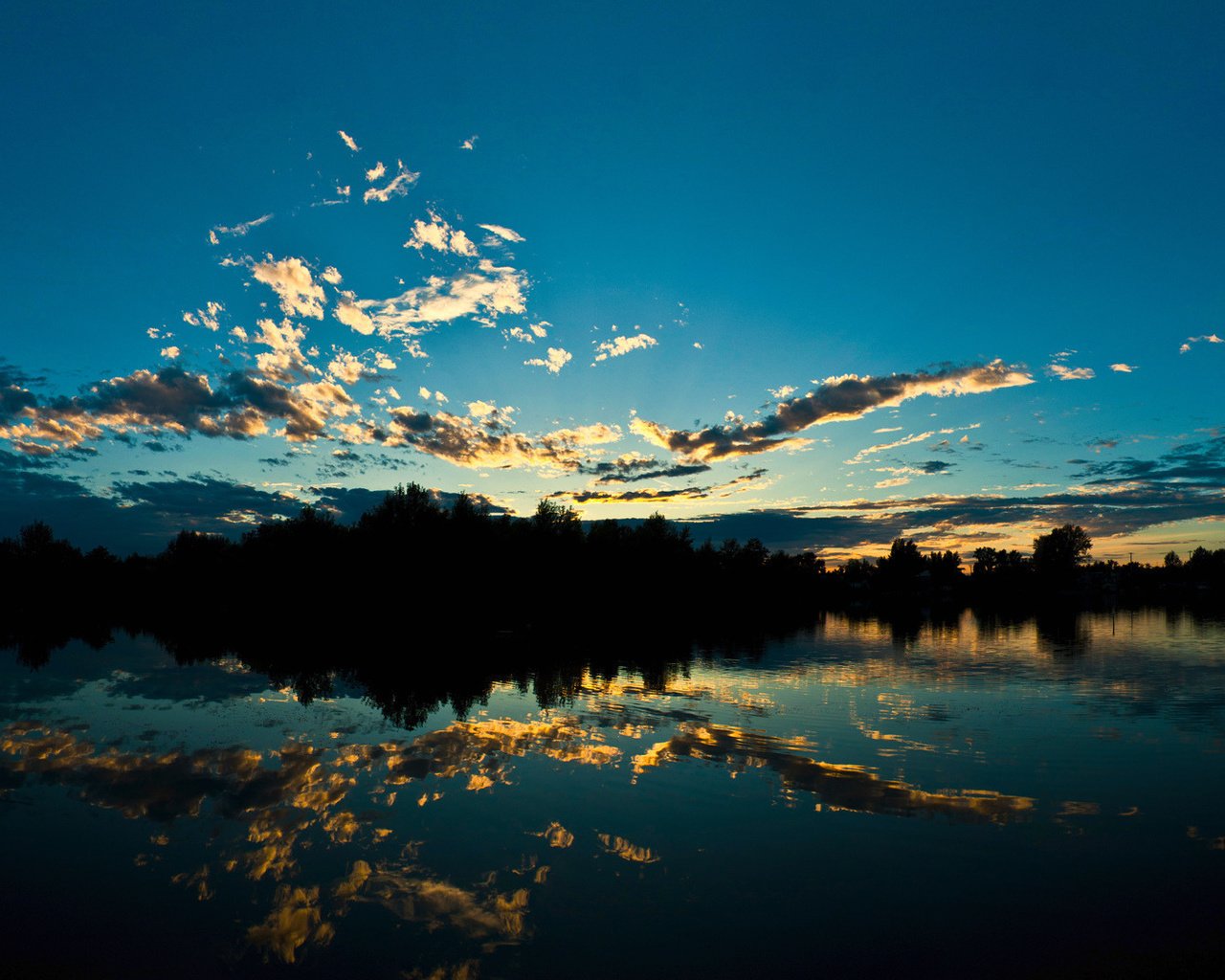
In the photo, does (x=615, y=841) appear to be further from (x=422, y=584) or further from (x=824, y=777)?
(x=422, y=584)

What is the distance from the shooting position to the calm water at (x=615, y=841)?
10328mm

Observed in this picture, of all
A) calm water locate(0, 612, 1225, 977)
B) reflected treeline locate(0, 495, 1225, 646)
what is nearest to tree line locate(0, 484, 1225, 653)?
reflected treeline locate(0, 495, 1225, 646)

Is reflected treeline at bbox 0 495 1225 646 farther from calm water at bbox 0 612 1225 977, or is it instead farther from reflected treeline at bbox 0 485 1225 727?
calm water at bbox 0 612 1225 977

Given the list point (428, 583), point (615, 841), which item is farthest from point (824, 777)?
point (428, 583)

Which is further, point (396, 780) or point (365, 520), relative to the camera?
point (365, 520)

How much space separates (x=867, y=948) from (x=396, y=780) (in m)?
12.8

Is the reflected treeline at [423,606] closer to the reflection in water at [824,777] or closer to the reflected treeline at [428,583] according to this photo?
the reflected treeline at [428,583]

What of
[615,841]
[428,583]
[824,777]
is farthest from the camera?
[428,583]

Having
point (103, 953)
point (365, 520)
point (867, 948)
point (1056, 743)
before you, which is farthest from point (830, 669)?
point (365, 520)

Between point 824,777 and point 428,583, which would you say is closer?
point 824,777

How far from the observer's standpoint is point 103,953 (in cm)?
1023

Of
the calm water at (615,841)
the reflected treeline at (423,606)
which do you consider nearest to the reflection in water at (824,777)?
the calm water at (615,841)

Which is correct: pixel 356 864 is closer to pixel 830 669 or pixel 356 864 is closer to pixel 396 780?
pixel 396 780

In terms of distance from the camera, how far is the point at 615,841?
14.5 m
